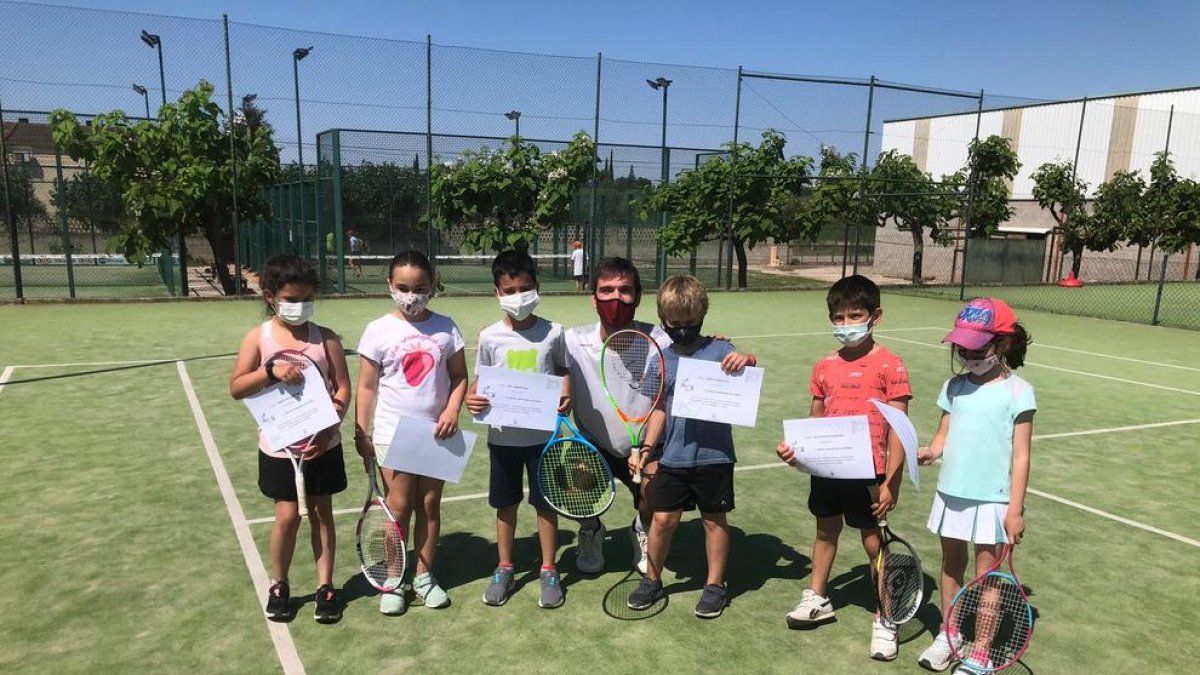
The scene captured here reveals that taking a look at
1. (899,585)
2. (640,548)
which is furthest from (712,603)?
(899,585)

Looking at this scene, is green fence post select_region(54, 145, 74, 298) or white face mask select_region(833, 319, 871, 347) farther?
green fence post select_region(54, 145, 74, 298)

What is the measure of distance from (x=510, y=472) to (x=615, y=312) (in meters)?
0.93

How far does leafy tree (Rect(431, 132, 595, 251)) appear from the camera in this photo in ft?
64.3

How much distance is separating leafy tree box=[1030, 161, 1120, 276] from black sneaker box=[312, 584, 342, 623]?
1191 inches

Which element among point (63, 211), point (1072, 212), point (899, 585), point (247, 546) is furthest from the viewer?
point (1072, 212)

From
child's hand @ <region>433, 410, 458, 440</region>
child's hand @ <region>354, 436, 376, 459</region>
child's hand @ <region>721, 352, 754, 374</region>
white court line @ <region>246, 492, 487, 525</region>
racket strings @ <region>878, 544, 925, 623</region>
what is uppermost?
child's hand @ <region>721, 352, 754, 374</region>

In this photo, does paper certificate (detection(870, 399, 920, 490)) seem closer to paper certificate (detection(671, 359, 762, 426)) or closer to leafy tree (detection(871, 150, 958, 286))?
paper certificate (detection(671, 359, 762, 426))

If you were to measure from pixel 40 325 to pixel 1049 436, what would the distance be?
14.2m

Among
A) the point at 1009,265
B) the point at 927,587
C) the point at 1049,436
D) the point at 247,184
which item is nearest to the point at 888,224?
the point at 1009,265

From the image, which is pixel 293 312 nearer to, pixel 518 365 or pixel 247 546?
pixel 518 365

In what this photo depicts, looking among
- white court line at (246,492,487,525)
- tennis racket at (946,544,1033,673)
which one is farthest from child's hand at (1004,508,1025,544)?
white court line at (246,492,487,525)

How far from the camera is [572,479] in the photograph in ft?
12.2

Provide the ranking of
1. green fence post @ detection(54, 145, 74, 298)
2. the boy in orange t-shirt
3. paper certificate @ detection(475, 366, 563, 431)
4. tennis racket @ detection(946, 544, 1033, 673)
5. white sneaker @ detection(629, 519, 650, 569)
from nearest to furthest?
tennis racket @ detection(946, 544, 1033, 673)
the boy in orange t-shirt
paper certificate @ detection(475, 366, 563, 431)
white sneaker @ detection(629, 519, 650, 569)
green fence post @ detection(54, 145, 74, 298)

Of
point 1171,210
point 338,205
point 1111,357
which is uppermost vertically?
point 1171,210
